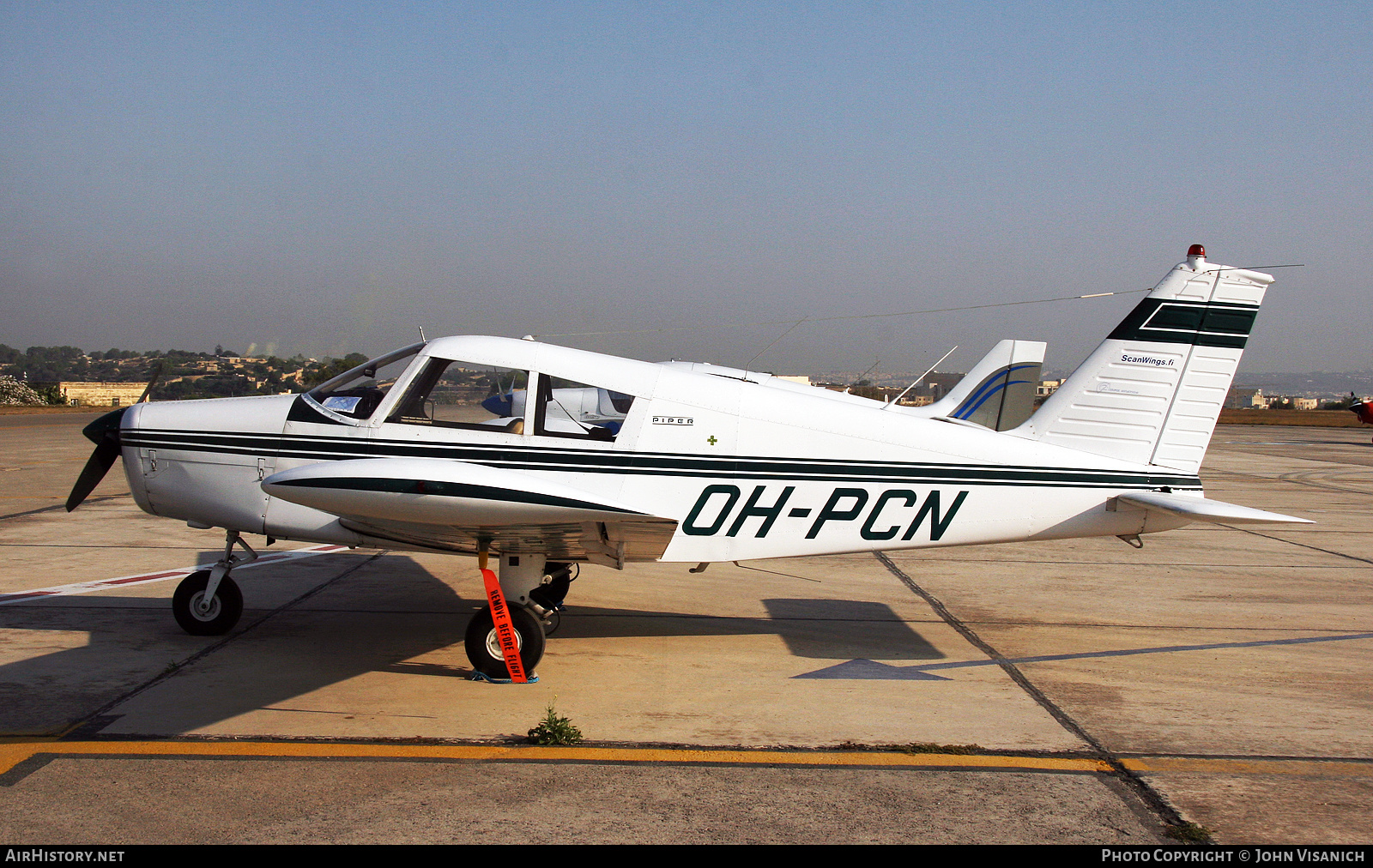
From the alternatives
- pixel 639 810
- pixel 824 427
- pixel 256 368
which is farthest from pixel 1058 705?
pixel 256 368

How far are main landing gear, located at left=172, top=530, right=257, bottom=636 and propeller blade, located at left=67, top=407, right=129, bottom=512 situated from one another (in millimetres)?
951

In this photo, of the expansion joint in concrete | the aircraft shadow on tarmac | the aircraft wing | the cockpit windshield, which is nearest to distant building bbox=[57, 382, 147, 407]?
the aircraft shadow on tarmac

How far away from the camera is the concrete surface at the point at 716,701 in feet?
13.5

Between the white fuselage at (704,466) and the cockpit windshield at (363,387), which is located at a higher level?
the cockpit windshield at (363,387)

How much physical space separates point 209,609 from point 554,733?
11.1ft

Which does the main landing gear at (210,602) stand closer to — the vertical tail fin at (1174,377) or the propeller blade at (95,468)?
the propeller blade at (95,468)

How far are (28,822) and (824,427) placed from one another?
4627mm

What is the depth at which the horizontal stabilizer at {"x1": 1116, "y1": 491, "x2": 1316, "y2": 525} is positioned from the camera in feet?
19.5

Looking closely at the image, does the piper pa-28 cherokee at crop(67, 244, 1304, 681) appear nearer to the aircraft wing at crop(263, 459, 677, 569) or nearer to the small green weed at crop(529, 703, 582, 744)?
the aircraft wing at crop(263, 459, 677, 569)

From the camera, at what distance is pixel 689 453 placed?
615cm

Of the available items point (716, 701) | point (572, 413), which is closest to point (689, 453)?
point (572, 413)

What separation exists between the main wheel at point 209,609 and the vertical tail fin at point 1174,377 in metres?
5.94

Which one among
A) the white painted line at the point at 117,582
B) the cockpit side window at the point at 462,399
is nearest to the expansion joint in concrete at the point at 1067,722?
the cockpit side window at the point at 462,399

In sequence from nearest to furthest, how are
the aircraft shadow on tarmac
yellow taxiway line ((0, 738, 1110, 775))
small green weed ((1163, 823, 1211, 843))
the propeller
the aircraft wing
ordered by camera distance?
small green weed ((1163, 823, 1211, 843))
yellow taxiway line ((0, 738, 1110, 775))
the aircraft wing
the aircraft shadow on tarmac
the propeller
